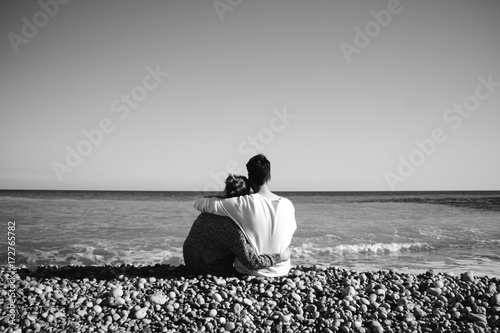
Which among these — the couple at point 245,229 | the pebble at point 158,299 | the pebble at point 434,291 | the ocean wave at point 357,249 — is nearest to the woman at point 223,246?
the couple at point 245,229

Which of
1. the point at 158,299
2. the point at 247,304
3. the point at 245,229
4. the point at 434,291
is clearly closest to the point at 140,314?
the point at 158,299

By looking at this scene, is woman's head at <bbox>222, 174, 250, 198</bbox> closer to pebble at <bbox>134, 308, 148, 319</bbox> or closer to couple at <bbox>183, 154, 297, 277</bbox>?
couple at <bbox>183, 154, 297, 277</bbox>

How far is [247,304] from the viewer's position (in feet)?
11.7

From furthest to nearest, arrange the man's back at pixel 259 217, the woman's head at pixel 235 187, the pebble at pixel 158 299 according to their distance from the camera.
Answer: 1. the woman's head at pixel 235 187
2. the man's back at pixel 259 217
3. the pebble at pixel 158 299

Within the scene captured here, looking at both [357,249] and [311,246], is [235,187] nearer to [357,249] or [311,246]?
[311,246]

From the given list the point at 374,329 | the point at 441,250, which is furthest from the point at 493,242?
the point at 374,329

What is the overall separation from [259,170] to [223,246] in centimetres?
100

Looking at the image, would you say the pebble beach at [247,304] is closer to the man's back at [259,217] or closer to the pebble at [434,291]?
the pebble at [434,291]

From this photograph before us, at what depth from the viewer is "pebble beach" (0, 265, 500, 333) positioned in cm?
324

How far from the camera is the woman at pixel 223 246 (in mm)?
3945

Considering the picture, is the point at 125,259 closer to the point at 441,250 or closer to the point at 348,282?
the point at 348,282

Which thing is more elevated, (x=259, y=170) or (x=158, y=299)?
(x=259, y=170)

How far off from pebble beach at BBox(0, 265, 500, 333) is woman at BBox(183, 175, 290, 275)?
0.59ft

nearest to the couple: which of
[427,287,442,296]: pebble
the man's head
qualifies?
the man's head
